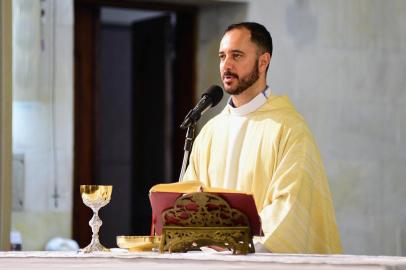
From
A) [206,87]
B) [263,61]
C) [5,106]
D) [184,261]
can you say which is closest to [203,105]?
[263,61]

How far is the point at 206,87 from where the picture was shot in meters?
8.02

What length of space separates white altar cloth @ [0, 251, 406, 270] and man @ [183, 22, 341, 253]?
3.00 ft

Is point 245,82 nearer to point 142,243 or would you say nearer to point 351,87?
point 142,243

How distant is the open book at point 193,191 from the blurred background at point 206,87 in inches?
137

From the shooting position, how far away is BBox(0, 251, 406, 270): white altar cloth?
3102 millimetres

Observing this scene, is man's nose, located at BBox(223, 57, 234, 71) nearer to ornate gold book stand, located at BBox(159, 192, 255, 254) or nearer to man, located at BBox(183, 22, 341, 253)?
man, located at BBox(183, 22, 341, 253)

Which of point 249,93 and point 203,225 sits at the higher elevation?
point 249,93

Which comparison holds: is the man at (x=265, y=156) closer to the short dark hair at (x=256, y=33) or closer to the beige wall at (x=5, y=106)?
the short dark hair at (x=256, y=33)

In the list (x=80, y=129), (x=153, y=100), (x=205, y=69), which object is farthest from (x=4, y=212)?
(x=153, y=100)

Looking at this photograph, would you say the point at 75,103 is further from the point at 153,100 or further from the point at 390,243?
the point at 390,243

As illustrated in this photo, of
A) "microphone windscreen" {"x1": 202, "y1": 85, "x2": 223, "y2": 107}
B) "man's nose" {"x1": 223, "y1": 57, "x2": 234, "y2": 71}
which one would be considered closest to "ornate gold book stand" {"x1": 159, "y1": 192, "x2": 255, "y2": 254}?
"microphone windscreen" {"x1": 202, "y1": 85, "x2": 223, "y2": 107}

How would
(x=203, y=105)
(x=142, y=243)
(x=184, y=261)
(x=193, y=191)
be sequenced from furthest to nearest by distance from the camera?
(x=203, y=105), (x=142, y=243), (x=193, y=191), (x=184, y=261)

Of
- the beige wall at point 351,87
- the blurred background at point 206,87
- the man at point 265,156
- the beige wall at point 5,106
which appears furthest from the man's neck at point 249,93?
the beige wall at point 351,87

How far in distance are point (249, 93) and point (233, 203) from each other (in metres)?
1.28
